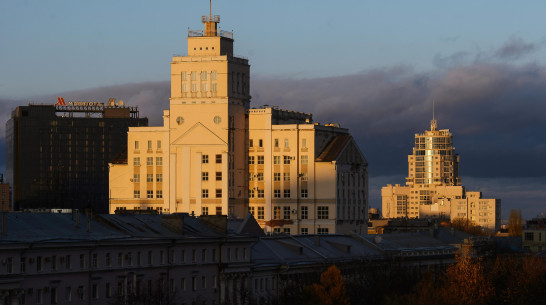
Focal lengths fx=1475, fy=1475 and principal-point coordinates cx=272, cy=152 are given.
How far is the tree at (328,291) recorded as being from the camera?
536 feet

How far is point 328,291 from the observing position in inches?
6634

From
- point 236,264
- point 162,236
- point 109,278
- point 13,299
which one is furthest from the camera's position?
point 236,264

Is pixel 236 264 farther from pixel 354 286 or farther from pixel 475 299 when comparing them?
pixel 475 299

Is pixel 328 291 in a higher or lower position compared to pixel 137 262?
lower

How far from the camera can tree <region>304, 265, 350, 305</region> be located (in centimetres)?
16325

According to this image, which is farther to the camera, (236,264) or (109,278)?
(236,264)

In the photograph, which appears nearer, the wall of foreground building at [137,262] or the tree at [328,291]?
the wall of foreground building at [137,262]

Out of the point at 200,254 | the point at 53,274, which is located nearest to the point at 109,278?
the point at 53,274

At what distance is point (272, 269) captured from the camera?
17675cm

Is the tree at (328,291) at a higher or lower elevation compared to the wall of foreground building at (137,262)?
lower

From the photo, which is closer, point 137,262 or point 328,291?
point 137,262

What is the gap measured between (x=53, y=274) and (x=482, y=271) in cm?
8376

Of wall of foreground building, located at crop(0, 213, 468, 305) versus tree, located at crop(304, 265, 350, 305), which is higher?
wall of foreground building, located at crop(0, 213, 468, 305)

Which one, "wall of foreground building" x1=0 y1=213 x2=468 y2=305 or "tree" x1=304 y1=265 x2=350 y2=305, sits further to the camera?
"tree" x1=304 y1=265 x2=350 y2=305
